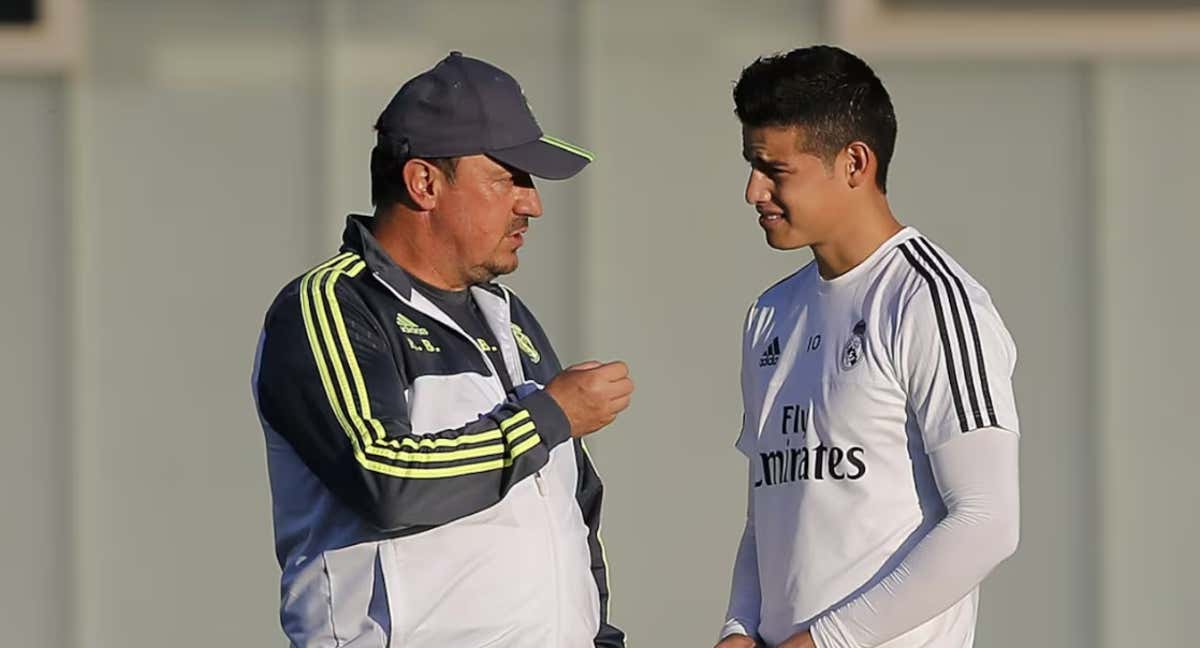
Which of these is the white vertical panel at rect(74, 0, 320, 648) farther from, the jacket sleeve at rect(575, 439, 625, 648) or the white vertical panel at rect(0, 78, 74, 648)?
the jacket sleeve at rect(575, 439, 625, 648)

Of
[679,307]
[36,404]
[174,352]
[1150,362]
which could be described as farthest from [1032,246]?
[36,404]

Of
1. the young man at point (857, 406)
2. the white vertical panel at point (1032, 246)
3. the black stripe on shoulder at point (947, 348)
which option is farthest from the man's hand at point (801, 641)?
the white vertical panel at point (1032, 246)

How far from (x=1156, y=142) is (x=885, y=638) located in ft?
9.84

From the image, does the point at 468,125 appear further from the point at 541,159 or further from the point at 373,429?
the point at 373,429

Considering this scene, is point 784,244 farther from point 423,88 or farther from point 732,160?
point 732,160

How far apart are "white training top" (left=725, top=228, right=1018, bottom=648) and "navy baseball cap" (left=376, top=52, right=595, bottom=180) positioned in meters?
0.52

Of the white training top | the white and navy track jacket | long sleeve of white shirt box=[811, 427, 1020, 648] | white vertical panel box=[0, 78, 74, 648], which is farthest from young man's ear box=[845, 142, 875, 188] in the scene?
white vertical panel box=[0, 78, 74, 648]

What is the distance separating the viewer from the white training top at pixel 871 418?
2.94 m

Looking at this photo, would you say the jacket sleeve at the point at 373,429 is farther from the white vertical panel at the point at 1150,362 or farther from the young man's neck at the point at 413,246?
the white vertical panel at the point at 1150,362

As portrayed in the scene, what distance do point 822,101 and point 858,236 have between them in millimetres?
217

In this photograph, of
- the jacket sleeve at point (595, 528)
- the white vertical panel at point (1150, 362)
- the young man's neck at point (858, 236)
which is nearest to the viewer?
the young man's neck at point (858, 236)

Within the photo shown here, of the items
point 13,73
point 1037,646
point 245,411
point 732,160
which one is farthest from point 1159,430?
point 13,73

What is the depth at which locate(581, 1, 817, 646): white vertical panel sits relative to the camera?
5.59 m

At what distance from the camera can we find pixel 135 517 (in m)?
5.64
